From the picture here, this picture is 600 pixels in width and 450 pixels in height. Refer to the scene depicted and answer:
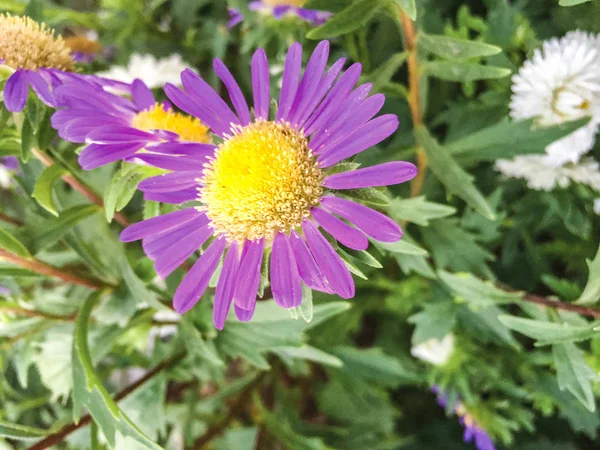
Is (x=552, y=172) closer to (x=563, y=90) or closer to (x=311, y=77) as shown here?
(x=563, y=90)

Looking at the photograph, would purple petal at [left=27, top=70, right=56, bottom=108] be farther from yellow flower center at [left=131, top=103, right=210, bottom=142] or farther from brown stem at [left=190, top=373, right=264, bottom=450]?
brown stem at [left=190, top=373, right=264, bottom=450]

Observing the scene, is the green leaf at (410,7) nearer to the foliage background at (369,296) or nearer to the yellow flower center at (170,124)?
the foliage background at (369,296)

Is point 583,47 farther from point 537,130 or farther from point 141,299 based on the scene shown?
point 141,299

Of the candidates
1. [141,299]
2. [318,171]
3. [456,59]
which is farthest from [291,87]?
[141,299]

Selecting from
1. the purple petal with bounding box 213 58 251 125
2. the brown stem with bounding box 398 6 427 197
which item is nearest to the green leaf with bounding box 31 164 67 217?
the purple petal with bounding box 213 58 251 125

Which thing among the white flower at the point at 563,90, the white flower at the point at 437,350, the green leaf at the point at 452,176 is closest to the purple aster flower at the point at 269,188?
the green leaf at the point at 452,176

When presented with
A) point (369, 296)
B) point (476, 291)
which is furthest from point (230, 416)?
point (476, 291)
